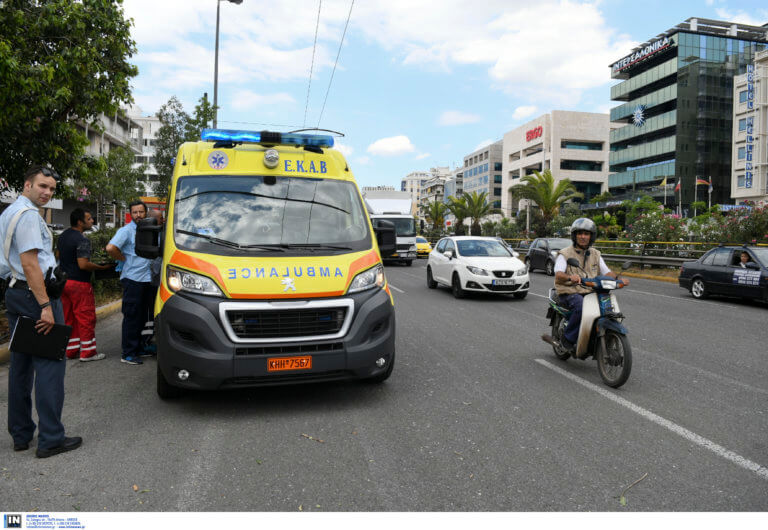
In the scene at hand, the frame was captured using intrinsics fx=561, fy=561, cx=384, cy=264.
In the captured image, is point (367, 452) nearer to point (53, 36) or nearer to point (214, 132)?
point (214, 132)

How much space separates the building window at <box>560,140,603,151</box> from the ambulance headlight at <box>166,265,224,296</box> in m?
87.4

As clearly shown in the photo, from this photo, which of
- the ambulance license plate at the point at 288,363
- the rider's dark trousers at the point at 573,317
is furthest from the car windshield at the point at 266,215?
the rider's dark trousers at the point at 573,317

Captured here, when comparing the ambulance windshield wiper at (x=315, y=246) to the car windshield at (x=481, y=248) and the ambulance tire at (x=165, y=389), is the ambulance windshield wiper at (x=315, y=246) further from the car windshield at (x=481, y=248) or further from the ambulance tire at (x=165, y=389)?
the car windshield at (x=481, y=248)

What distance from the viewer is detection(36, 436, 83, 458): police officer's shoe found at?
379 centimetres

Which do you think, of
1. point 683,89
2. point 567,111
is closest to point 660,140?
point 683,89

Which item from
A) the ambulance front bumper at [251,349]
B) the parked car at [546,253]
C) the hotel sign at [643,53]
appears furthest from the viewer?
the hotel sign at [643,53]

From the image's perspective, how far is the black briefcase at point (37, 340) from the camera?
375 centimetres

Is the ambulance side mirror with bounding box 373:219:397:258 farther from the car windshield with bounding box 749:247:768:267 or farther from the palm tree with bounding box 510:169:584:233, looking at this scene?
the palm tree with bounding box 510:169:584:233

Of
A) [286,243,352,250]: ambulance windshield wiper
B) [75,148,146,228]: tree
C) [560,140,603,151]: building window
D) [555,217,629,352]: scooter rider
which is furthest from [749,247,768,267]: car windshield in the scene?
[560,140,603,151]: building window

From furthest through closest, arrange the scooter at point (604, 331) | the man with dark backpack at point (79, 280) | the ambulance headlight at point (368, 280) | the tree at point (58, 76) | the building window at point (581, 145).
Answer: the building window at point (581, 145)
the tree at point (58, 76)
the man with dark backpack at point (79, 280)
the scooter at point (604, 331)
the ambulance headlight at point (368, 280)

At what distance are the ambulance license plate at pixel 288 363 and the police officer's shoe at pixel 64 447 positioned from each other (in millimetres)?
1417

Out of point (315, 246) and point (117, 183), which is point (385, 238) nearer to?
point (315, 246)

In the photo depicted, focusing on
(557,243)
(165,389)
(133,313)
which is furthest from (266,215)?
(557,243)

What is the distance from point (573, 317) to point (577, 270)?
1.72 feet
